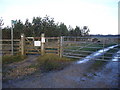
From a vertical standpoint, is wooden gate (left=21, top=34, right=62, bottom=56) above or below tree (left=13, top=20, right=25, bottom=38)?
below

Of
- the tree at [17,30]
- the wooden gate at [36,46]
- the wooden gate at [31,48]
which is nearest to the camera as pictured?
the wooden gate at [36,46]

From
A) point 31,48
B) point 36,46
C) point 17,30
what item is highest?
point 17,30

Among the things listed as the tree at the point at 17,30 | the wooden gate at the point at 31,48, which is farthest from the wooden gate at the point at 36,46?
the tree at the point at 17,30

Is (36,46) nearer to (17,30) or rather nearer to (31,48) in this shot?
(31,48)

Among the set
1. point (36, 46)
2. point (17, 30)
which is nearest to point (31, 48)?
point (36, 46)

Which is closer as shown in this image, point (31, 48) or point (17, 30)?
point (31, 48)

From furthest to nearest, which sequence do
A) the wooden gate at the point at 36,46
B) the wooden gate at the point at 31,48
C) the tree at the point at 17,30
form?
the tree at the point at 17,30 < the wooden gate at the point at 31,48 < the wooden gate at the point at 36,46

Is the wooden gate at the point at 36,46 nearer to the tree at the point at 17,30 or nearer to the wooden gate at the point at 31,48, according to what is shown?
the wooden gate at the point at 31,48

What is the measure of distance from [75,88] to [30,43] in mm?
7737

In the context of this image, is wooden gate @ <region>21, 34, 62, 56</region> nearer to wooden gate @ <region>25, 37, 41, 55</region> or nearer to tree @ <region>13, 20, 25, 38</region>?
wooden gate @ <region>25, 37, 41, 55</region>

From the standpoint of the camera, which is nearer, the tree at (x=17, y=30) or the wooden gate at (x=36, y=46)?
the wooden gate at (x=36, y=46)

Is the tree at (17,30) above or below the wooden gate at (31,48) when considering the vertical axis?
above

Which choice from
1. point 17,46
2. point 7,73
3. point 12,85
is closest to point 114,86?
point 12,85

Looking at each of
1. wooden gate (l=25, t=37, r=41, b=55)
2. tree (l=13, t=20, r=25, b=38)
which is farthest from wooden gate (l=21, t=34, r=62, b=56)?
tree (l=13, t=20, r=25, b=38)
